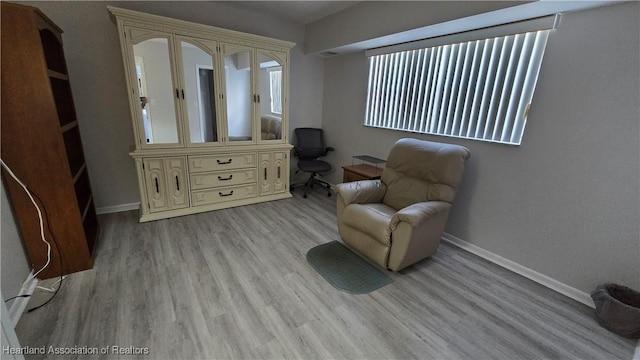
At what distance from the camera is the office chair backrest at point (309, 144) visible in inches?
160

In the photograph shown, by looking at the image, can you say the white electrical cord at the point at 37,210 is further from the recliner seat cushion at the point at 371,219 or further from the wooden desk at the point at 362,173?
the wooden desk at the point at 362,173

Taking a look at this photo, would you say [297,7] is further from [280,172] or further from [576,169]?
[576,169]

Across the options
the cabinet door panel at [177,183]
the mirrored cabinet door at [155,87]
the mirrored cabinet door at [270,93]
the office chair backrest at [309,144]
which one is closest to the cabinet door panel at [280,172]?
the mirrored cabinet door at [270,93]

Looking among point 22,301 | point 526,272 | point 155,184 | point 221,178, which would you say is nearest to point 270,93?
point 221,178

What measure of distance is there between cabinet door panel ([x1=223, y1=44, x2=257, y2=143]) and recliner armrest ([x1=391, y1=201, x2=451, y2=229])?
216 centimetres

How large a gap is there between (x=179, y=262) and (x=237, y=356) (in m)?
1.09

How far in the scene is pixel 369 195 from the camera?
2553 mm

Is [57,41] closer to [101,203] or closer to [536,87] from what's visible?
[101,203]

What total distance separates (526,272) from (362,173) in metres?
1.71

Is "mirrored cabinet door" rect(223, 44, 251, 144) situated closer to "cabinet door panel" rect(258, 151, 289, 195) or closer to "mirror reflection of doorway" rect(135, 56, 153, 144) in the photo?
"cabinet door panel" rect(258, 151, 289, 195)

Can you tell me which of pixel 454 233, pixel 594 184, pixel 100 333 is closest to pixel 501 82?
pixel 594 184

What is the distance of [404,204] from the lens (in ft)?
8.25

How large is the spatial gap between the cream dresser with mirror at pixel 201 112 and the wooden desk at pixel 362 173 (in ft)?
3.20

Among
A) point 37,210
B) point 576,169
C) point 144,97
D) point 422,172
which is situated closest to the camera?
point 37,210
